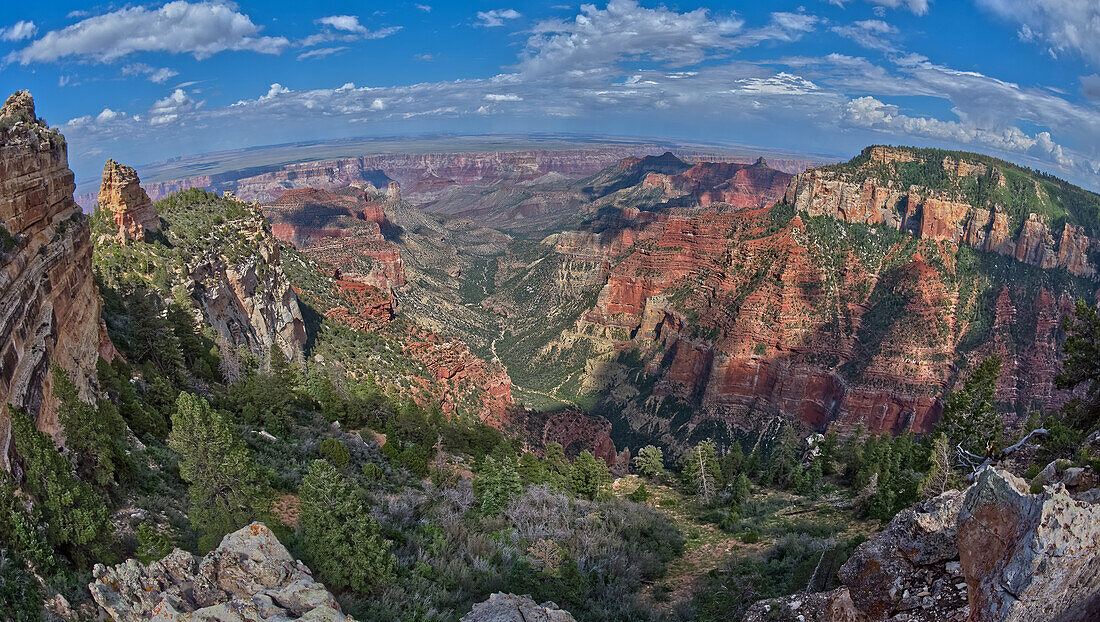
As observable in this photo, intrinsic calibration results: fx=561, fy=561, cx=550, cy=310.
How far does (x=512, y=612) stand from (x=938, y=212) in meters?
118

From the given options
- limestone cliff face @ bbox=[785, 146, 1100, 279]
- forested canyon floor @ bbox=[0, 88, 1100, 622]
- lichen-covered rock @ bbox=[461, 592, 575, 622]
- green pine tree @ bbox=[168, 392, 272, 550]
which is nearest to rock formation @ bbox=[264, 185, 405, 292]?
forested canyon floor @ bbox=[0, 88, 1100, 622]

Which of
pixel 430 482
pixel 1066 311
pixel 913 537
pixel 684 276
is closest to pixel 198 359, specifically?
pixel 430 482

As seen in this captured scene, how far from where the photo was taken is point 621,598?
2094cm

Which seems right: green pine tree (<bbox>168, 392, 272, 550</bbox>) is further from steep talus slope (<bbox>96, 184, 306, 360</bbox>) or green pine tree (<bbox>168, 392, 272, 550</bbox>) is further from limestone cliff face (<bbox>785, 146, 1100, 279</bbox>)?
→ limestone cliff face (<bbox>785, 146, 1100, 279</bbox>)

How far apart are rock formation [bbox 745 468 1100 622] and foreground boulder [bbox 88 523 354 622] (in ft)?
38.9

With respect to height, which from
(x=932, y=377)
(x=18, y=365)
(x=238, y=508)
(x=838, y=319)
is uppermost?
(x=18, y=365)

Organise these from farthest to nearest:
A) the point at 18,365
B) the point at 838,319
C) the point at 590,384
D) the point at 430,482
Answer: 1. the point at 590,384
2. the point at 838,319
3. the point at 430,482
4. the point at 18,365

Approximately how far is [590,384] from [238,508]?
10605 centimetres

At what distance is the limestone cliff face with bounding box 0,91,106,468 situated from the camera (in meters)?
16.5

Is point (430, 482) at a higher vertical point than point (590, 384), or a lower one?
higher

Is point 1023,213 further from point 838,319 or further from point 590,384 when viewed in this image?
point 590,384

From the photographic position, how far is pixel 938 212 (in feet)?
339

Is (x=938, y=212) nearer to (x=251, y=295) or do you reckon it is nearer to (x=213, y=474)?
(x=251, y=295)

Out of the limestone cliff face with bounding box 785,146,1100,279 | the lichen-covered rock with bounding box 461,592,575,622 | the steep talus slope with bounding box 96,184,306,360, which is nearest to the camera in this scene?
the lichen-covered rock with bounding box 461,592,575,622
